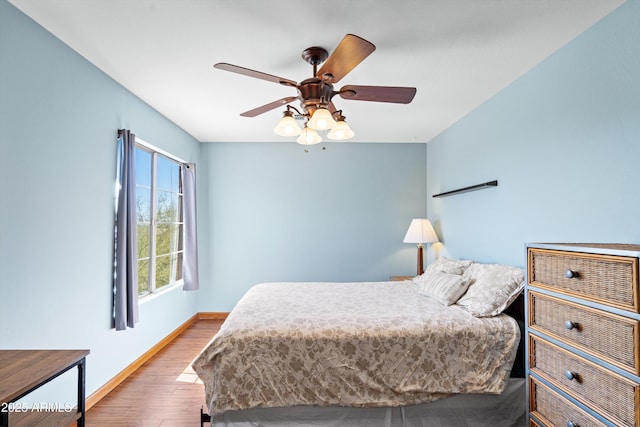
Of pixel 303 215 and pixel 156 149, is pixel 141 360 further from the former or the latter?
pixel 303 215

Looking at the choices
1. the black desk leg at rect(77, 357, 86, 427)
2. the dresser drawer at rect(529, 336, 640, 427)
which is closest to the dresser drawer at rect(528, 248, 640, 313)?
the dresser drawer at rect(529, 336, 640, 427)

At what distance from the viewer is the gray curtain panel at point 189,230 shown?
4.21m

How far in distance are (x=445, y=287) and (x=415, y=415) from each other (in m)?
1.00

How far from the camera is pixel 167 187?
13.3 feet

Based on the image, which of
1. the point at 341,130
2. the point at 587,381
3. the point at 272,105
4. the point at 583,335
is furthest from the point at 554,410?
the point at 272,105

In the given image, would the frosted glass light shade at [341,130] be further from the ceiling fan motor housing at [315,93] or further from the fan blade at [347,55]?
the fan blade at [347,55]

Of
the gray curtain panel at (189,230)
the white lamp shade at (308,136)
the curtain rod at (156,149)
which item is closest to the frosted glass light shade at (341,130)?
the white lamp shade at (308,136)

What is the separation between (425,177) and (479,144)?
1479mm

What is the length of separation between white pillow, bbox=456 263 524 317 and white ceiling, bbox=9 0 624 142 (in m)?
1.54

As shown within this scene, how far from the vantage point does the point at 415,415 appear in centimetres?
209

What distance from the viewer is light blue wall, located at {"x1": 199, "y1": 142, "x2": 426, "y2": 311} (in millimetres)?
4719

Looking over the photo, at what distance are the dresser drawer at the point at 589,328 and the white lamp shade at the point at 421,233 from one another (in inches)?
88.5

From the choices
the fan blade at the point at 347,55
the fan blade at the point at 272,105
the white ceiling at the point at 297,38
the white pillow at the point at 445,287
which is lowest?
the white pillow at the point at 445,287

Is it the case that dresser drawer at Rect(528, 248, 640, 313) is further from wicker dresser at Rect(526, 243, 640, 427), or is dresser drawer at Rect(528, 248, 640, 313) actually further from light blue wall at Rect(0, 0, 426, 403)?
light blue wall at Rect(0, 0, 426, 403)
